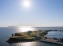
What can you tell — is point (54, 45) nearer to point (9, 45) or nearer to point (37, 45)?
point (37, 45)

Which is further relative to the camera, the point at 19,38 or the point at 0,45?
the point at 19,38

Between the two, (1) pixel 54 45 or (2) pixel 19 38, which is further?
(2) pixel 19 38

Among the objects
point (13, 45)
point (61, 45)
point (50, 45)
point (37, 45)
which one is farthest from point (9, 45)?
point (61, 45)

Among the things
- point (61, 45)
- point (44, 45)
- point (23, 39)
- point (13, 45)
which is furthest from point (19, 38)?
point (61, 45)

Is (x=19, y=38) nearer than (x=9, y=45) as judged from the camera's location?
No

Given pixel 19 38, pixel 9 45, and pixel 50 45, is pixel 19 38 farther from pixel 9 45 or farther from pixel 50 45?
pixel 50 45

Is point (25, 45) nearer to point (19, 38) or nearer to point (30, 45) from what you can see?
point (30, 45)

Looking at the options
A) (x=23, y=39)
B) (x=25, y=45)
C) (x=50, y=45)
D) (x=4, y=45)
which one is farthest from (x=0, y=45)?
(x=50, y=45)
